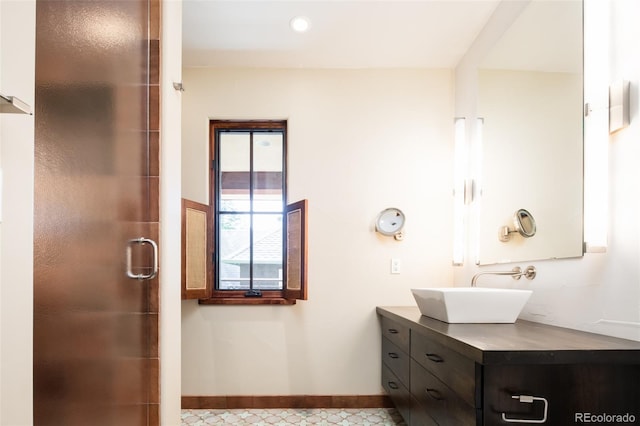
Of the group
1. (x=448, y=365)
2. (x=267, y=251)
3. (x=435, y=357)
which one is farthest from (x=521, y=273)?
(x=267, y=251)

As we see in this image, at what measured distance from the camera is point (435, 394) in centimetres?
210

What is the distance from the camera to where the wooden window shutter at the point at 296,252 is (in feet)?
10.3

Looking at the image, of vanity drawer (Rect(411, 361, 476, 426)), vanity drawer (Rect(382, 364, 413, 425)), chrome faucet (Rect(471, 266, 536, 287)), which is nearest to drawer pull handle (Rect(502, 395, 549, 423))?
vanity drawer (Rect(411, 361, 476, 426))

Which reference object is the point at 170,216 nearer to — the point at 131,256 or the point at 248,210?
the point at 131,256

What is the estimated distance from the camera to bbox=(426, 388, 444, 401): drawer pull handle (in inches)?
79.9

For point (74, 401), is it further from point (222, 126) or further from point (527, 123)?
point (222, 126)

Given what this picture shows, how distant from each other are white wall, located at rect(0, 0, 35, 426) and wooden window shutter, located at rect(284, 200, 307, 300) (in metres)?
2.09

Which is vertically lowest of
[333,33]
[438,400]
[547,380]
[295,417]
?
[295,417]

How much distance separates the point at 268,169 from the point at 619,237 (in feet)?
7.86

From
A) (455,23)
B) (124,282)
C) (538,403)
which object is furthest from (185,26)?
(538,403)

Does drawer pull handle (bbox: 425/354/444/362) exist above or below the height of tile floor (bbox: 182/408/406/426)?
above

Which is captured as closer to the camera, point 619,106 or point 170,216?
point 619,106

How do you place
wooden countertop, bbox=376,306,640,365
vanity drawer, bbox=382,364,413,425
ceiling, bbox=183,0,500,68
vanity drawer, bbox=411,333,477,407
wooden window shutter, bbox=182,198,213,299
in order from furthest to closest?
wooden window shutter, bbox=182,198,213,299 < ceiling, bbox=183,0,500,68 < vanity drawer, bbox=382,364,413,425 < vanity drawer, bbox=411,333,477,407 < wooden countertop, bbox=376,306,640,365

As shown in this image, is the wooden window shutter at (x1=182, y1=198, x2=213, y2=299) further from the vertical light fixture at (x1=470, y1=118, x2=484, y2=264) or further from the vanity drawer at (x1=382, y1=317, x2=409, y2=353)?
the vertical light fixture at (x1=470, y1=118, x2=484, y2=264)
